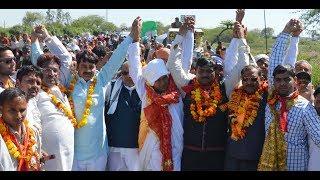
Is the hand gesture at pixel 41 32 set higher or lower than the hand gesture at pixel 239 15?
lower

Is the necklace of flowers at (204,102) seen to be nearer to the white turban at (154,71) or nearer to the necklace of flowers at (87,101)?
the white turban at (154,71)

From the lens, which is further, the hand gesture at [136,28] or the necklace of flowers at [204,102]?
the hand gesture at [136,28]

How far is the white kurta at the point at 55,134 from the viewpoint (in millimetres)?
4250

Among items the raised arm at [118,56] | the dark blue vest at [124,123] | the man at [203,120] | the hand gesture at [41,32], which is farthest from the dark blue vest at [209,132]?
the hand gesture at [41,32]

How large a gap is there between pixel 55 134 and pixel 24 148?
68 centimetres

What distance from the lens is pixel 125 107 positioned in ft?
15.7

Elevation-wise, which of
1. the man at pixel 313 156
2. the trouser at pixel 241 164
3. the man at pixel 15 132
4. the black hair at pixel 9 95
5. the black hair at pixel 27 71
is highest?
the black hair at pixel 27 71

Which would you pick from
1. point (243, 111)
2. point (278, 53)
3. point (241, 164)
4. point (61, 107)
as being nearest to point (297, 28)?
point (278, 53)

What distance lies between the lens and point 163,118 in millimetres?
4531

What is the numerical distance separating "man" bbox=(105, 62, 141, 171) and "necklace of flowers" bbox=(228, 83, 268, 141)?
108cm

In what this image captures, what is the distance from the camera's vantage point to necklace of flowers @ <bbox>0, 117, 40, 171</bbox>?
3.48 metres

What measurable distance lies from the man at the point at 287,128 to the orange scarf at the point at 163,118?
926mm

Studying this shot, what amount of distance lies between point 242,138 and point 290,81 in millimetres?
690
